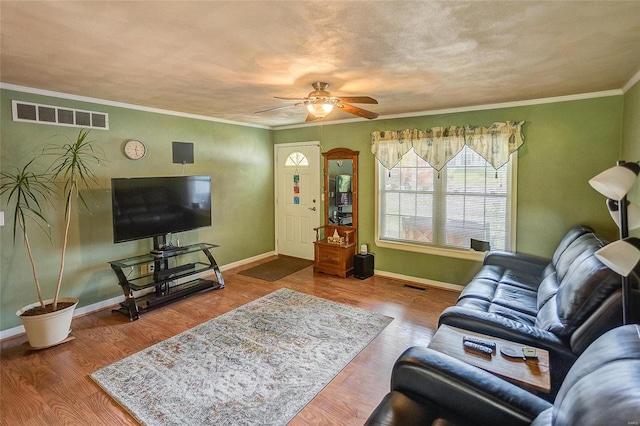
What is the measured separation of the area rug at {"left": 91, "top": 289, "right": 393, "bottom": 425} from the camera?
2.22 metres

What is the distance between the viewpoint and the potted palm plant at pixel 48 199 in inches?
117

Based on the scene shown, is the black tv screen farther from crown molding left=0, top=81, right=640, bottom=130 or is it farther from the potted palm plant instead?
crown molding left=0, top=81, right=640, bottom=130

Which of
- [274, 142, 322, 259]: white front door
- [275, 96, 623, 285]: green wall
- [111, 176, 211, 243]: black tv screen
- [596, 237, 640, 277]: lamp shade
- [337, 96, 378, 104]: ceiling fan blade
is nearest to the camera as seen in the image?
[596, 237, 640, 277]: lamp shade

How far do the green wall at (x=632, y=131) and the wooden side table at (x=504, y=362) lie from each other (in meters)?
1.86

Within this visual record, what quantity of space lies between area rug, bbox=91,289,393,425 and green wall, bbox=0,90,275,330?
148cm

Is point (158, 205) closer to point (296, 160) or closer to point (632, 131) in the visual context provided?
point (296, 160)

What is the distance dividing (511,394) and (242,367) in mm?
1977

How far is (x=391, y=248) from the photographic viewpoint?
16.3ft

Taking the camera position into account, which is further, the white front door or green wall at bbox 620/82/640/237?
the white front door

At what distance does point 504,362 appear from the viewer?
1776 mm

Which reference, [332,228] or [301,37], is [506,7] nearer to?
[301,37]

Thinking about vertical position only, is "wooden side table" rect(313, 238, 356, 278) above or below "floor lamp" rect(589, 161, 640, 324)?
below

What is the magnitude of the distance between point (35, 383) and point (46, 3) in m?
2.62

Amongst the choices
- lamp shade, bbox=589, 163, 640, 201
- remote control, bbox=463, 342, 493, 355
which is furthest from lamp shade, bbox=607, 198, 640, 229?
remote control, bbox=463, 342, 493, 355
